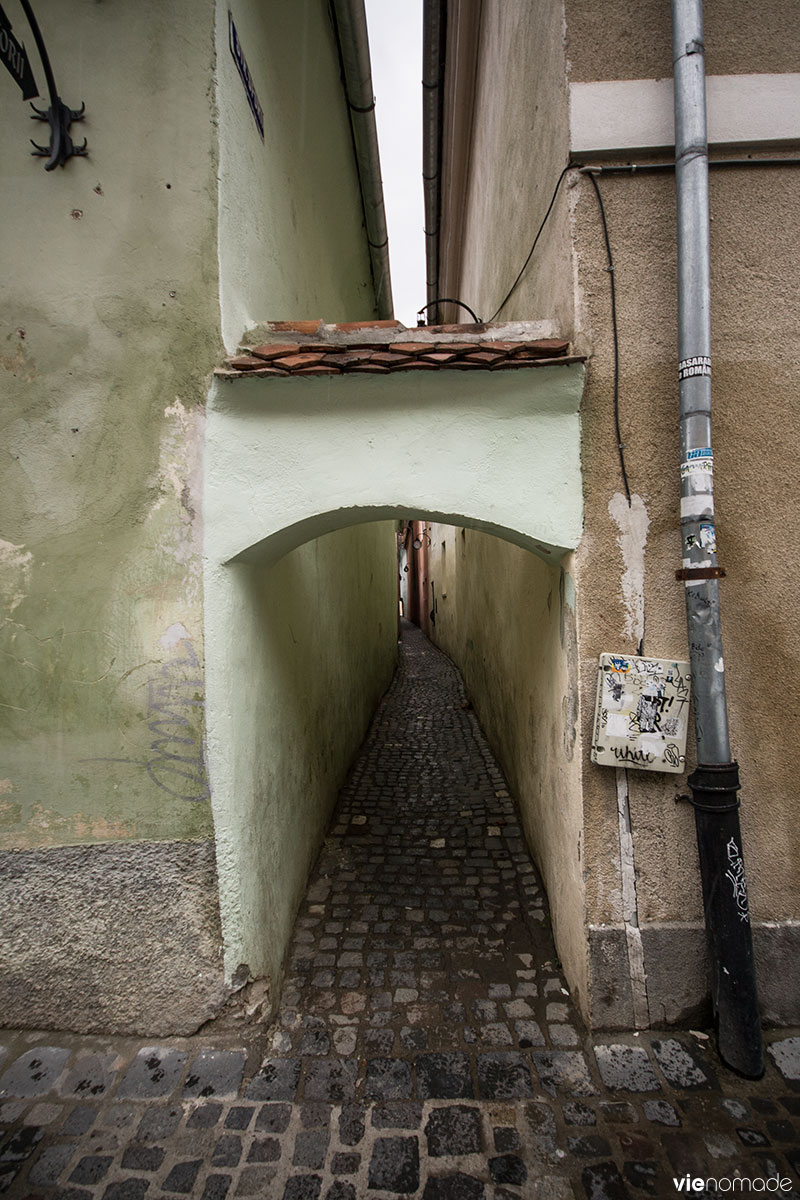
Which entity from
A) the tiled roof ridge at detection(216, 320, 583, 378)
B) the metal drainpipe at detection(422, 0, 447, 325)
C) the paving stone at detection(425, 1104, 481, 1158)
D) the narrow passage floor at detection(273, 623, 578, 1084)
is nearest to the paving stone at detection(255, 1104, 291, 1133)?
the narrow passage floor at detection(273, 623, 578, 1084)

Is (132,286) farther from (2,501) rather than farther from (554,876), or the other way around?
(554,876)

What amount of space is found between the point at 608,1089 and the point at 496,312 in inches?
235

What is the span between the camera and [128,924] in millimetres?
2615

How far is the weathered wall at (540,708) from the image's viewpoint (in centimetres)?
278

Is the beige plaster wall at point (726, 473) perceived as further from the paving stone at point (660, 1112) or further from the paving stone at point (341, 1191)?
the paving stone at point (341, 1191)

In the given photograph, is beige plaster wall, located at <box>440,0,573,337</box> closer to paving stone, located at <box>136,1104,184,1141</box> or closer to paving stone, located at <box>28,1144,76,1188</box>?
paving stone, located at <box>136,1104,184,1141</box>

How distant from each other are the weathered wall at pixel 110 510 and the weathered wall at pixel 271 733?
4.4 inches

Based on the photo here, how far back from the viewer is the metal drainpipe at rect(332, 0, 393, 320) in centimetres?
461

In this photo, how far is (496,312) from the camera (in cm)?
538

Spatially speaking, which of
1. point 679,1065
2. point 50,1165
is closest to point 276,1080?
point 50,1165

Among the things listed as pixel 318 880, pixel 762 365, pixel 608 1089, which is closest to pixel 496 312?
pixel 762 365

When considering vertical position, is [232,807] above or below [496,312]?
below

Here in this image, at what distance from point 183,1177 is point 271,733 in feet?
6.10

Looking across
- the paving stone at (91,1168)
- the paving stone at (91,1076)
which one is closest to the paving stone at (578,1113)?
the paving stone at (91,1168)
